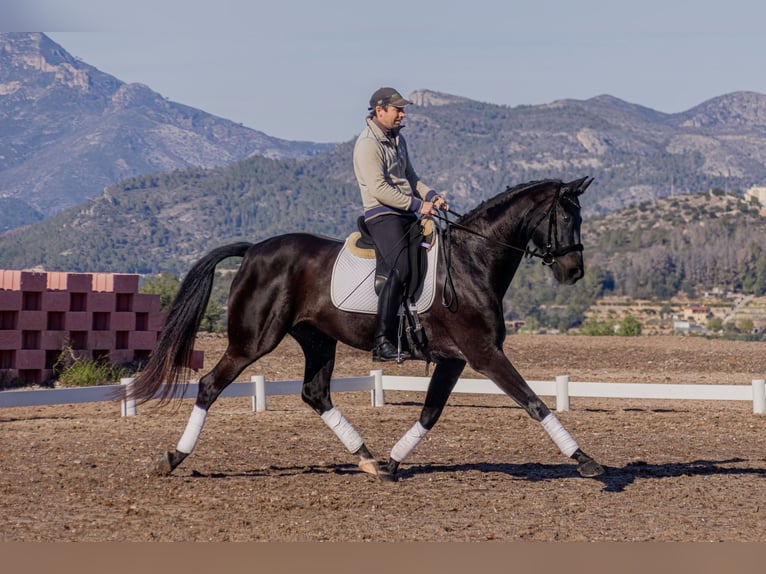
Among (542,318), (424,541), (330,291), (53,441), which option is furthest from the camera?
(542,318)

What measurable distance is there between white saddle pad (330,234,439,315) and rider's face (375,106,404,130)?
109 centimetres

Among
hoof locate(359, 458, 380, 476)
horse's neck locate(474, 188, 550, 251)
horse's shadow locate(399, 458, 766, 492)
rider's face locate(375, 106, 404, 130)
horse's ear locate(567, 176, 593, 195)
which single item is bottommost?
horse's shadow locate(399, 458, 766, 492)

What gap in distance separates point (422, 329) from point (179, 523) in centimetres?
284

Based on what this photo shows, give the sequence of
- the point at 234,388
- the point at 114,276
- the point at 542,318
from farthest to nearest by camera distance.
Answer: the point at 542,318, the point at 114,276, the point at 234,388

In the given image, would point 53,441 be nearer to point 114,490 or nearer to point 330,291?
point 114,490

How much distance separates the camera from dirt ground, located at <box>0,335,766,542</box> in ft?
27.4

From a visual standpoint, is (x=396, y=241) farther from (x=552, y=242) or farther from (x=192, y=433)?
(x=192, y=433)

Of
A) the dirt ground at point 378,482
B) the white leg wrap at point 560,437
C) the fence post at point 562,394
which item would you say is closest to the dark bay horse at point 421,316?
the white leg wrap at point 560,437

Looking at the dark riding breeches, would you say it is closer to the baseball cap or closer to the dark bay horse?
the dark bay horse

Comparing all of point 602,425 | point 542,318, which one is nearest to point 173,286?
point 602,425

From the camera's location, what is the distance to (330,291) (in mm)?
10602

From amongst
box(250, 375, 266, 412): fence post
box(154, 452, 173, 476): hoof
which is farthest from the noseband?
Answer: box(250, 375, 266, 412): fence post

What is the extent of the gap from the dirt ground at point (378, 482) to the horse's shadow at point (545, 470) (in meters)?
0.02

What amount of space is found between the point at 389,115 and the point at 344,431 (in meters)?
2.85
